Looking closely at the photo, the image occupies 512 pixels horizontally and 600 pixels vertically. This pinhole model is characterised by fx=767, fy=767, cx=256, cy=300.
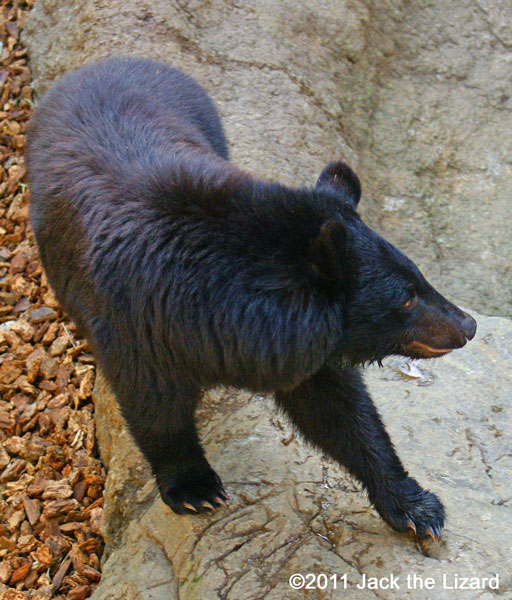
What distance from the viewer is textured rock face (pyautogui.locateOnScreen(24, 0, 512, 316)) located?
17.9 ft

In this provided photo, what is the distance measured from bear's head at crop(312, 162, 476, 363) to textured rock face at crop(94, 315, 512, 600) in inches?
29.5

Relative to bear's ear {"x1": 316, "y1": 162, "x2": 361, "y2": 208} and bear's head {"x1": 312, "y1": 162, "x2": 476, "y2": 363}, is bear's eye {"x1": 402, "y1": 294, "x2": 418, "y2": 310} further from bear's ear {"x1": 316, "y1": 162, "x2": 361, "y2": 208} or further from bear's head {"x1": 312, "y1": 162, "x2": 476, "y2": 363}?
bear's ear {"x1": 316, "y1": 162, "x2": 361, "y2": 208}

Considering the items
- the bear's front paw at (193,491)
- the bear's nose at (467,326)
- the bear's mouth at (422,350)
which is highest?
the bear's nose at (467,326)

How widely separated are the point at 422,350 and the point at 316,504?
84 centimetres

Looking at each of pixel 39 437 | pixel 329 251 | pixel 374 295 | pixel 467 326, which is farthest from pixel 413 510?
pixel 39 437

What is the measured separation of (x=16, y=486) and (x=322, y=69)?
12.3 feet

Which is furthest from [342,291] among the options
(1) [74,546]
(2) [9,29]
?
(2) [9,29]

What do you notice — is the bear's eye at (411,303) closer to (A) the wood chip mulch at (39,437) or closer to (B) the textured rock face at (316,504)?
(B) the textured rock face at (316,504)

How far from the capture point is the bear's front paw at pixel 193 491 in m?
3.36

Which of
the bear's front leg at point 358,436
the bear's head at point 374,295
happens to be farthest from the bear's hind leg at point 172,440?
the bear's head at point 374,295

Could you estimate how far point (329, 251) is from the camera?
8.81ft

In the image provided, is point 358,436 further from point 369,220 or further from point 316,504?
point 369,220

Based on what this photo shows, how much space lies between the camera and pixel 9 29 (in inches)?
262

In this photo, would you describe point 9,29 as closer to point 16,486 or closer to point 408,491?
point 16,486
